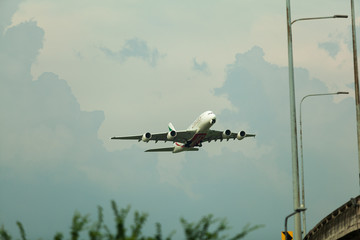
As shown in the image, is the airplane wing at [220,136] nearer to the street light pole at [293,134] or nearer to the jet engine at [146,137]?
the jet engine at [146,137]

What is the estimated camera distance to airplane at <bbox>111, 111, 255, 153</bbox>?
71312 mm

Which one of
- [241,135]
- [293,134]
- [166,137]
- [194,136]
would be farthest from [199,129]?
[293,134]

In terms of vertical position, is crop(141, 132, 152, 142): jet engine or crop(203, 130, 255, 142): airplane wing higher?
crop(203, 130, 255, 142): airplane wing

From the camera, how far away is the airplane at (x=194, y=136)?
2808 inches

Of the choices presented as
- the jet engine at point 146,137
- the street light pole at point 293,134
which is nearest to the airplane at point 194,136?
the jet engine at point 146,137

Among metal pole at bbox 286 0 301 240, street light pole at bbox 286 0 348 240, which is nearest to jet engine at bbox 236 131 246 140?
street light pole at bbox 286 0 348 240

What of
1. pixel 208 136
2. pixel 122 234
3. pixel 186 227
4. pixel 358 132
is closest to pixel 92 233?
pixel 122 234

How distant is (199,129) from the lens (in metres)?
72.9

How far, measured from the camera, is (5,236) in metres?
15.8

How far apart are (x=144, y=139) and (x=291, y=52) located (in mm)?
44287

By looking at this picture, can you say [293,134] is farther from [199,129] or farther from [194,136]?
[194,136]

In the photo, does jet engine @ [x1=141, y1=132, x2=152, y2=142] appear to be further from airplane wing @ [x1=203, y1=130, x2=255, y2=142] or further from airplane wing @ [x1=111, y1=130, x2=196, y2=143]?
airplane wing @ [x1=203, y1=130, x2=255, y2=142]

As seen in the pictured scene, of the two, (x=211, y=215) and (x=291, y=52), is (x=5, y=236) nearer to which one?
(x=211, y=215)

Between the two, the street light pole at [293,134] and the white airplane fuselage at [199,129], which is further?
the white airplane fuselage at [199,129]
